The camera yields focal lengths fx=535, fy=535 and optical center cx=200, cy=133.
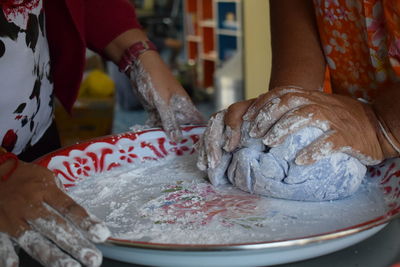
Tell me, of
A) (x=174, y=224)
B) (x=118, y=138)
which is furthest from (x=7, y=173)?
(x=118, y=138)

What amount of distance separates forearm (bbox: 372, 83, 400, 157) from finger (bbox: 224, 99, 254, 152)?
23 centimetres

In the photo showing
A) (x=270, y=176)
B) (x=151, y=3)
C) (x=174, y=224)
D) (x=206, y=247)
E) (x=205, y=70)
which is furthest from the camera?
(x=151, y=3)

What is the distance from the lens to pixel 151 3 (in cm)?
915

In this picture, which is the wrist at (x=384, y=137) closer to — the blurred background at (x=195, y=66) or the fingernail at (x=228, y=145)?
the fingernail at (x=228, y=145)

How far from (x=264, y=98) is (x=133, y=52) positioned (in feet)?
1.68

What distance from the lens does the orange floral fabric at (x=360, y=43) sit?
997 mm

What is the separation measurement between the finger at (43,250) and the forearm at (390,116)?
0.56m

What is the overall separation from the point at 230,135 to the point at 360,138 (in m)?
0.23

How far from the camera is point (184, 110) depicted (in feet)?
4.32

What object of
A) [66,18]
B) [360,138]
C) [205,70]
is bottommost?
[205,70]

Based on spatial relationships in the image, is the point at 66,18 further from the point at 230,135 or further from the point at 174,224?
the point at 174,224

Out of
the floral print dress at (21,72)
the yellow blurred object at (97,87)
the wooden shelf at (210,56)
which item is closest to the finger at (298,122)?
the floral print dress at (21,72)

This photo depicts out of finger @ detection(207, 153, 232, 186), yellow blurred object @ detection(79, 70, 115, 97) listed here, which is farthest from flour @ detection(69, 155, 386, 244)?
yellow blurred object @ detection(79, 70, 115, 97)

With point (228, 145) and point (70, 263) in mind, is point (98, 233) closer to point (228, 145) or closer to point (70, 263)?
point (70, 263)
